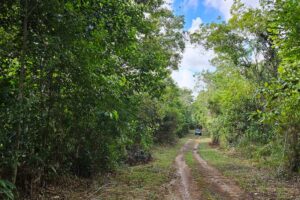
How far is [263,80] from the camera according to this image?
1822cm

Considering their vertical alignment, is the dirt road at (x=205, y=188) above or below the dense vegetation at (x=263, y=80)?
below

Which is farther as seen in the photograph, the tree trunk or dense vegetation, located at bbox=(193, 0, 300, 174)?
dense vegetation, located at bbox=(193, 0, 300, 174)

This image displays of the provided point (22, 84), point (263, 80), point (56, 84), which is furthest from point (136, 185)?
point (263, 80)

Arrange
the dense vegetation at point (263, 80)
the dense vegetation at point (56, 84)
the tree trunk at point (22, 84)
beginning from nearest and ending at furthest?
1. the tree trunk at point (22, 84)
2. the dense vegetation at point (56, 84)
3. the dense vegetation at point (263, 80)

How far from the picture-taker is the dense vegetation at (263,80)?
24.3 ft

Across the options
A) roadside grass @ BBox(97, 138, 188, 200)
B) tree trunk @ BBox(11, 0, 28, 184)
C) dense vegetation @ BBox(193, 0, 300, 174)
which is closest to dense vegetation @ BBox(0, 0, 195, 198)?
tree trunk @ BBox(11, 0, 28, 184)

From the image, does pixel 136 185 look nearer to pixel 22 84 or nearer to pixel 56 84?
pixel 56 84

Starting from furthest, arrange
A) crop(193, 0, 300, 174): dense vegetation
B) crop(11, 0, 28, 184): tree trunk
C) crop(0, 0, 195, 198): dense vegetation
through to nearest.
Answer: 1. crop(193, 0, 300, 174): dense vegetation
2. crop(0, 0, 195, 198): dense vegetation
3. crop(11, 0, 28, 184): tree trunk

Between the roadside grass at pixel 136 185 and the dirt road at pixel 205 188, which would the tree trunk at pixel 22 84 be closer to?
the roadside grass at pixel 136 185

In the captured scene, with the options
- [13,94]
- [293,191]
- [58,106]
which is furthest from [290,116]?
[13,94]

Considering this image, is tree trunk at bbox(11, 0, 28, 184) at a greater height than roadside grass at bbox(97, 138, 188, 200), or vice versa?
tree trunk at bbox(11, 0, 28, 184)

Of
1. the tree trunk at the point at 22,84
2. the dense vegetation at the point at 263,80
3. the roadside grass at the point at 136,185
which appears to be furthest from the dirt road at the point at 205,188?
the tree trunk at the point at 22,84

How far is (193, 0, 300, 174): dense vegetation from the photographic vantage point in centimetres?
742

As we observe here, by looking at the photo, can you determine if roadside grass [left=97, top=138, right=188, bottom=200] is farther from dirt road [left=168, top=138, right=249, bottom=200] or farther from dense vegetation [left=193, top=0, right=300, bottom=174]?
dense vegetation [left=193, top=0, right=300, bottom=174]
